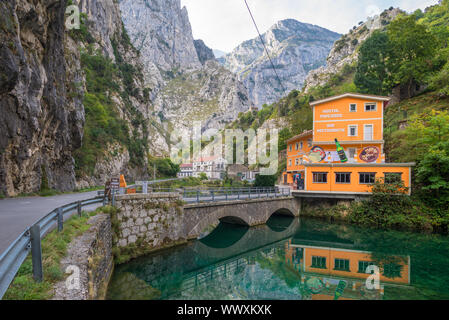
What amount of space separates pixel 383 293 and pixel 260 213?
1176 centimetres

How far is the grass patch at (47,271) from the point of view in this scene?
3801mm

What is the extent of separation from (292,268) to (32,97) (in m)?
19.7

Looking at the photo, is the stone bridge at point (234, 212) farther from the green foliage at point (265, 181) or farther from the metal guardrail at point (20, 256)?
the metal guardrail at point (20, 256)

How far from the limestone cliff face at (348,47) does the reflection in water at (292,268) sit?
75645 mm

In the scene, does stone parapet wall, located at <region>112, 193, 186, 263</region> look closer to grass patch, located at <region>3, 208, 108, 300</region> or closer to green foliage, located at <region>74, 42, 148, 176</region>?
grass patch, located at <region>3, 208, 108, 300</region>

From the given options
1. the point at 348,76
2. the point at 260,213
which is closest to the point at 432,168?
the point at 260,213

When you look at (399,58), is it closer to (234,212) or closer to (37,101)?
(234,212)

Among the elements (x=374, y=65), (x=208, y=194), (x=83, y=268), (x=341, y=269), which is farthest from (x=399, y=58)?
(x=83, y=268)

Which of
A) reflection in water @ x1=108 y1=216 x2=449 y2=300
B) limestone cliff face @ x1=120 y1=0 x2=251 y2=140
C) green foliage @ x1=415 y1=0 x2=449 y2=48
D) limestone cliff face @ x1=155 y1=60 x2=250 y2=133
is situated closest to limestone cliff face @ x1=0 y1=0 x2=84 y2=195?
reflection in water @ x1=108 y1=216 x2=449 y2=300

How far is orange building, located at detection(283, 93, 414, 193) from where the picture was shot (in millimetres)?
22219

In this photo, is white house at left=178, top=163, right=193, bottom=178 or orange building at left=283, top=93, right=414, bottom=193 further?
white house at left=178, top=163, right=193, bottom=178

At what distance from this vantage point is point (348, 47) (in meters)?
91.8

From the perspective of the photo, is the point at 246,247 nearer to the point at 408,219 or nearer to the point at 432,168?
the point at 408,219

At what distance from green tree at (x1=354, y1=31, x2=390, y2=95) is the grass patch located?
4640cm
